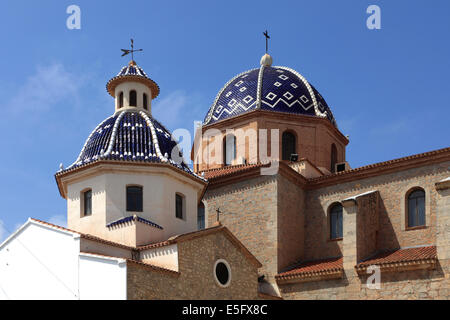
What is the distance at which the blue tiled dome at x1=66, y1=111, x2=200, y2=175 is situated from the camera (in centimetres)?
1962

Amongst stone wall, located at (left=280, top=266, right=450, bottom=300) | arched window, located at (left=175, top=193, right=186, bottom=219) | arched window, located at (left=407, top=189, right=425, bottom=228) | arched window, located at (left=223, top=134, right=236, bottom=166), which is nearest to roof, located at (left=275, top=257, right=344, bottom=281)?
stone wall, located at (left=280, top=266, right=450, bottom=300)

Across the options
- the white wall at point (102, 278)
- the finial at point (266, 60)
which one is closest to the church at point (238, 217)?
the white wall at point (102, 278)

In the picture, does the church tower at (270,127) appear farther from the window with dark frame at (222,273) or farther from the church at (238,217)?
the window with dark frame at (222,273)

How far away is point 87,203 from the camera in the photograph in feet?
64.8

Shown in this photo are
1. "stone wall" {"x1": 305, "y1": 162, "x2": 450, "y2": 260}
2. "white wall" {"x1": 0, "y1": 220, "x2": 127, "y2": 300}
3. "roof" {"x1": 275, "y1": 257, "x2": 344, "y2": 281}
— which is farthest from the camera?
"stone wall" {"x1": 305, "y1": 162, "x2": 450, "y2": 260}

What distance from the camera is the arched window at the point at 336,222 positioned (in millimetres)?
23766

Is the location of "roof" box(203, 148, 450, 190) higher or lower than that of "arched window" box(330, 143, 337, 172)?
lower

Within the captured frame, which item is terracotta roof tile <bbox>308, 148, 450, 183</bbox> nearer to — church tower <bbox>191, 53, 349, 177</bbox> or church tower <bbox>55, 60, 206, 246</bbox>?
church tower <bbox>191, 53, 349, 177</bbox>

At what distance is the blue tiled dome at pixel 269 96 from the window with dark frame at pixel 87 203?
9.67m

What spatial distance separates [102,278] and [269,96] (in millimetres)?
13933

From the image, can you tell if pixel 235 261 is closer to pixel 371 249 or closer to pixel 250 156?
pixel 371 249

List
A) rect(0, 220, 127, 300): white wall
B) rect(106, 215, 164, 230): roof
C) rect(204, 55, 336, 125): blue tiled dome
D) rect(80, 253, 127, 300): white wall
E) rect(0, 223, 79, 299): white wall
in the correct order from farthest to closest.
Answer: rect(204, 55, 336, 125): blue tiled dome < rect(106, 215, 164, 230): roof < rect(0, 223, 79, 299): white wall < rect(0, 220, 127, 300): white wall < rect(80, 253, 127, 300): white wall

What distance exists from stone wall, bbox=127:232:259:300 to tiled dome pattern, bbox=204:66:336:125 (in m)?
9.84

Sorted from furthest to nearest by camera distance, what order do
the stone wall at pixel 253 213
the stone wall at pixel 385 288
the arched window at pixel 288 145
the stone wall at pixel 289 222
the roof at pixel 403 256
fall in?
the arched window at pixel 288 145, the stone wall at pixel 289 222, the stone wall at pixel 253 213, the roof at pixel 403 256, the stone wall at pixel 385 288
